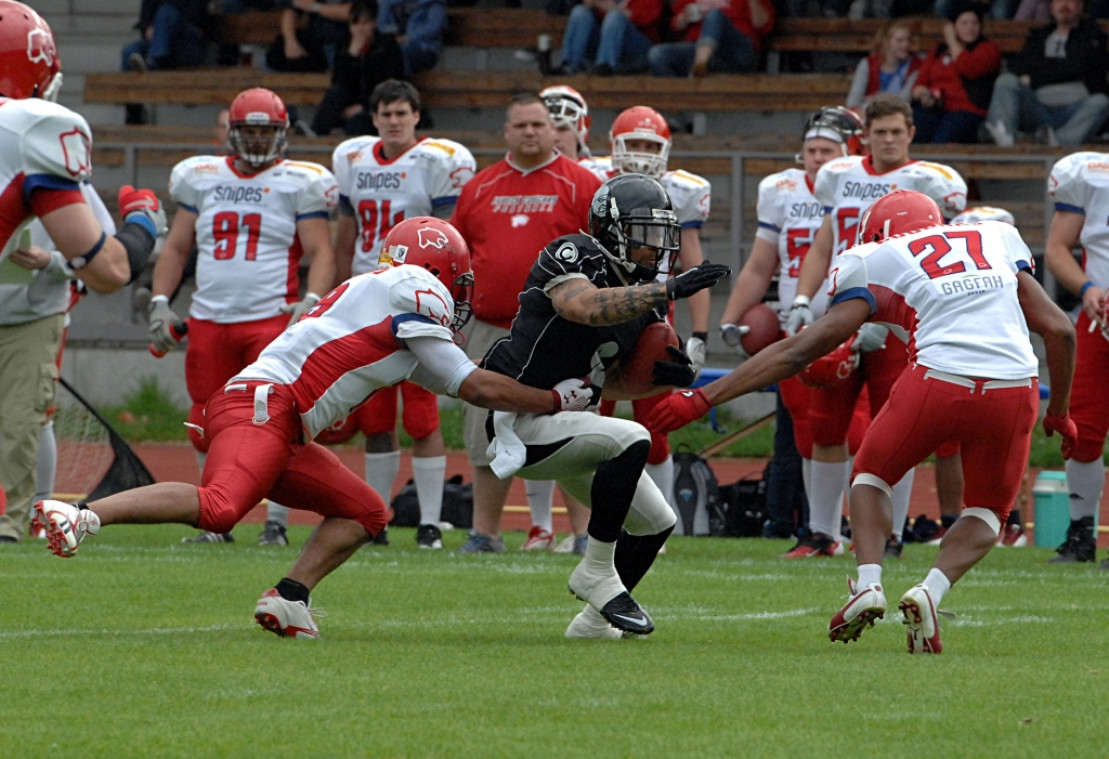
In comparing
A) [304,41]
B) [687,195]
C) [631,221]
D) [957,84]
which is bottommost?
[687,195]

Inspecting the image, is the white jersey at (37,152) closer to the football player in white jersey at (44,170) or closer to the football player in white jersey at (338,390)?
the football player in white jersey at (44,170)

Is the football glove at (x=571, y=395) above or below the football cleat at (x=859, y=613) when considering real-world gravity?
above

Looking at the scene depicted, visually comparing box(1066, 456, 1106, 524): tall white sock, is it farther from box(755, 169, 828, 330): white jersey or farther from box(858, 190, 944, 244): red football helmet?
box(858, 190, 944, 244): red football helmet

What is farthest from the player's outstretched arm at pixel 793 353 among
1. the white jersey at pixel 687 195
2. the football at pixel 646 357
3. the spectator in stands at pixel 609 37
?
the spectator in stands at pixel 609 37

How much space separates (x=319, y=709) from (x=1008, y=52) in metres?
12.2

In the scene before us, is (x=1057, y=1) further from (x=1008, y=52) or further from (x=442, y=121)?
(x=442, y=121)

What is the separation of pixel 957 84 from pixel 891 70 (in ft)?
1.75

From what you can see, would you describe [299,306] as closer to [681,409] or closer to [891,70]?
[681,409]

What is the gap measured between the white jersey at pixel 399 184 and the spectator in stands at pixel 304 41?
780 cm

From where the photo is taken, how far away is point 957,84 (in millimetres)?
14062

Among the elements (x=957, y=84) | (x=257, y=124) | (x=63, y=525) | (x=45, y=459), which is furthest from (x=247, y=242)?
(x=957, y=84)

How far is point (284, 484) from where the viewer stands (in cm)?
531

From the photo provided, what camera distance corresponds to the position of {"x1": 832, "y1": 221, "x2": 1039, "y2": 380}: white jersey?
5156 millimetres

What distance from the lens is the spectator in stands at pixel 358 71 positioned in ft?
49.7
